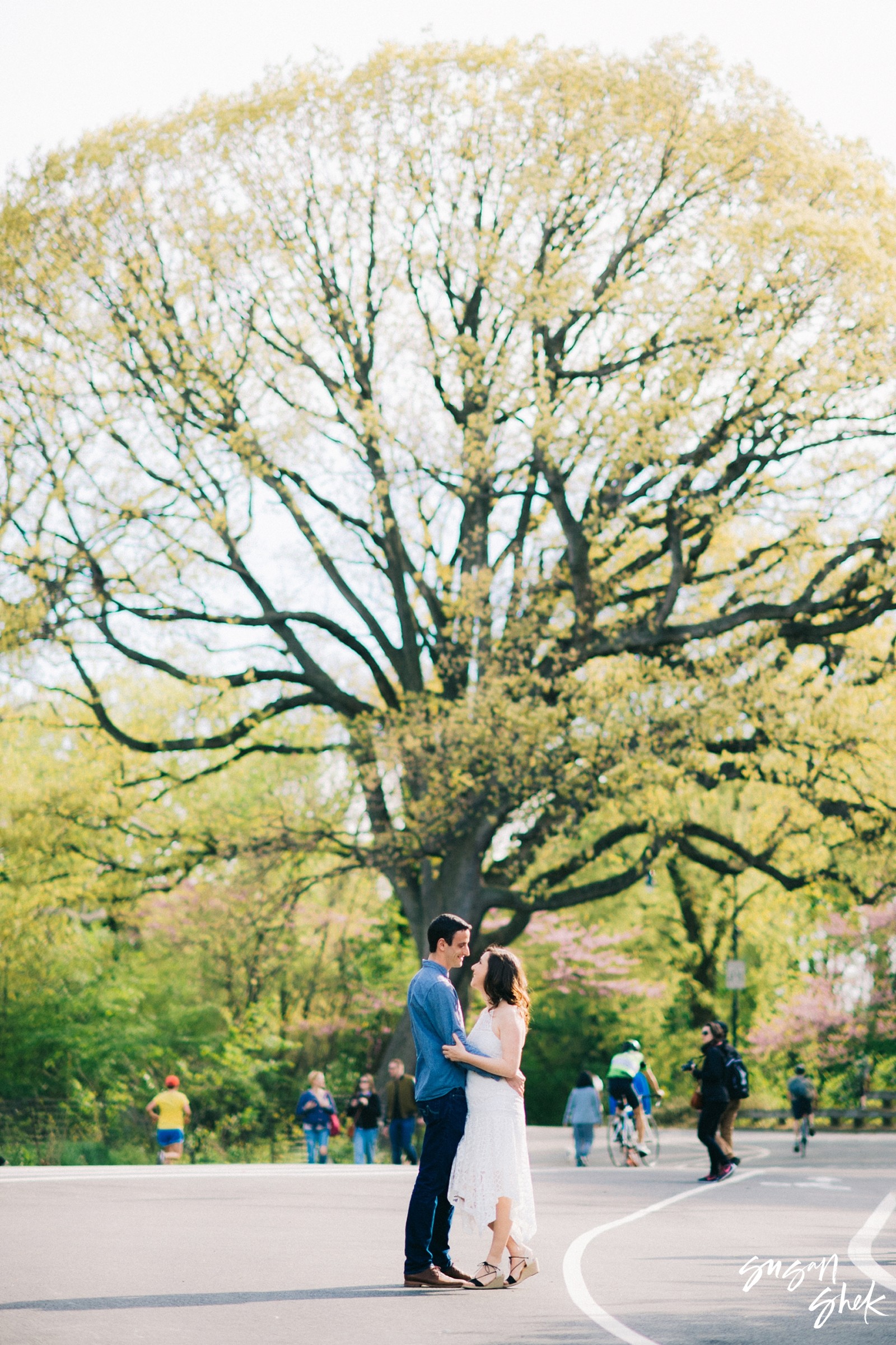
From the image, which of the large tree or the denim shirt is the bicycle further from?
the denim shirt

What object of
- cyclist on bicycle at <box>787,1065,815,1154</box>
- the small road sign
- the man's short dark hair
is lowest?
cyclist on bicycle at <box>787,1065,815,1154</box>

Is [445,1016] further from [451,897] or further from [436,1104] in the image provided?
[451,897]

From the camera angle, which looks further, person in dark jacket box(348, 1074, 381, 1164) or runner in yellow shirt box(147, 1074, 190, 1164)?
person in dark jacket box(348, 1074, 381, 1164)

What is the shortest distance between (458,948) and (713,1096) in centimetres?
1044

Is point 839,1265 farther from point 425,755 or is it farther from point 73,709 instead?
point 73,709

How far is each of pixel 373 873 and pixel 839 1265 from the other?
1838cm

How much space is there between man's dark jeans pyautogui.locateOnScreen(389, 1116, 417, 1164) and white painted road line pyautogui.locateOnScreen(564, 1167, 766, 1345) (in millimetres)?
6623

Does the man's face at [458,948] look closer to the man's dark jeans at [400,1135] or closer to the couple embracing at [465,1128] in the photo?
the couple embracing at [465,1128]

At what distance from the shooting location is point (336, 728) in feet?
93.5

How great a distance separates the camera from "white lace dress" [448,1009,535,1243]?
796 cm

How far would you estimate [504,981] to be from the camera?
8.21 meters

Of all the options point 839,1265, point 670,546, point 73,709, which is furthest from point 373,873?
point 839,1265

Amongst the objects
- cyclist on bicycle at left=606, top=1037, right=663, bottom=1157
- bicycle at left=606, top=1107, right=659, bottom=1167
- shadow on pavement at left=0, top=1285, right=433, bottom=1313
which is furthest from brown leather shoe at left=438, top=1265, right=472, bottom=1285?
cyclist on bicycle at left=606, top=1037, right=663, bottom=1157

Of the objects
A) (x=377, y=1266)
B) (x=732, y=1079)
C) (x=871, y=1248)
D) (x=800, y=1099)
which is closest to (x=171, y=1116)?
(x=732, y=1079)
